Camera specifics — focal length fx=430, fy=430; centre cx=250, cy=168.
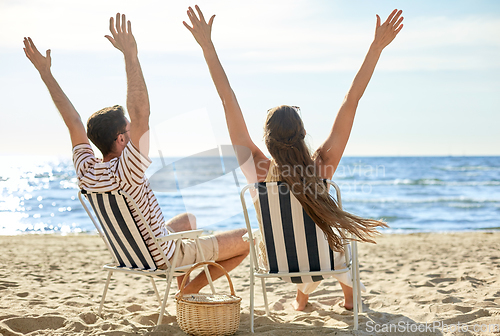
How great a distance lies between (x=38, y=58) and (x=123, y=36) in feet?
3.13

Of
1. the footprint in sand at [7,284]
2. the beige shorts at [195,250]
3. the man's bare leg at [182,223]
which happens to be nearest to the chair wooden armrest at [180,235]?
the beige shorts at [195,250]

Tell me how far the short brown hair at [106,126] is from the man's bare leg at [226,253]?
1.05 m

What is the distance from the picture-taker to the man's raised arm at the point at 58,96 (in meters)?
3.01

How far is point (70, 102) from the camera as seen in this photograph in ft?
10.3

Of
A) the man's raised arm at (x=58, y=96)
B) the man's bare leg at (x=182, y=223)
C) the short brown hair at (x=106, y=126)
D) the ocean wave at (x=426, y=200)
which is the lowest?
the ocean wave at (x=426, y=200)

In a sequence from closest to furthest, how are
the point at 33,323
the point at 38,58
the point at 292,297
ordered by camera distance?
1. the point at 33,323
2. the point at 38,58
3. the point at 292,297

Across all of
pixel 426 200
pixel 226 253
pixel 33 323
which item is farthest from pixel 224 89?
pixel 426 200

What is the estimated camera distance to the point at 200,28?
9.48ft

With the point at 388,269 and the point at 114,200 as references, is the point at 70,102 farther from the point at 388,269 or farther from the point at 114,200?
the point at 388,269

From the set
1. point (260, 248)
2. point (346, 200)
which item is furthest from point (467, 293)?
point (346, 200)

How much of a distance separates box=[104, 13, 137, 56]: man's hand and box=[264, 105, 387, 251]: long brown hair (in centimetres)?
95

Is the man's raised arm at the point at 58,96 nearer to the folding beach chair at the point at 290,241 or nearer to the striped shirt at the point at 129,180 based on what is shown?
the striped shirt at the point at 129,180

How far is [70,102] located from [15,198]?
623 inches

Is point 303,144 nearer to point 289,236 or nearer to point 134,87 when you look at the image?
point 289,236
